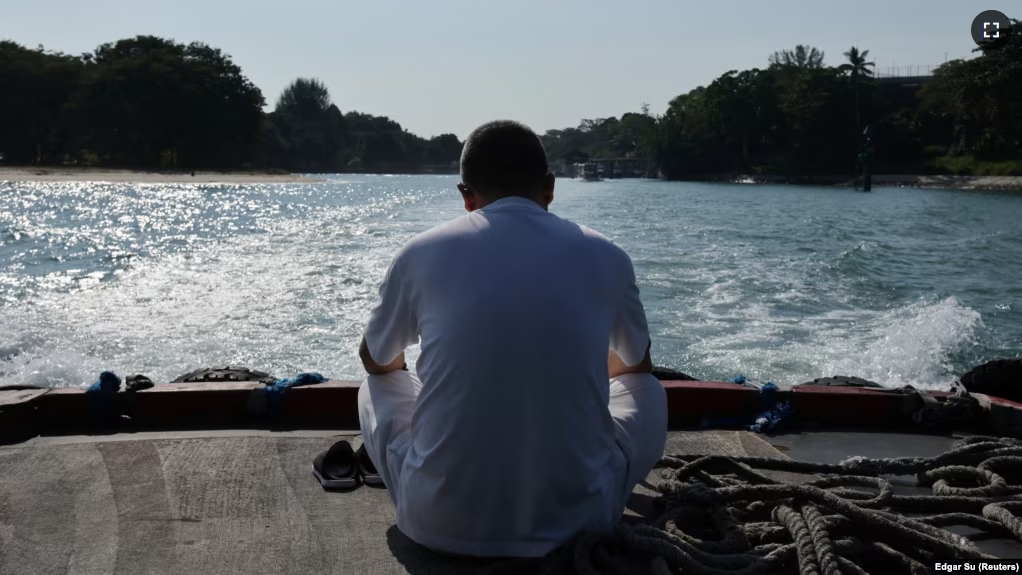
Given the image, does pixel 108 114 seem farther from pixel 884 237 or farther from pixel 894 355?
pixel 894 355

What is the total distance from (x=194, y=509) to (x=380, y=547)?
0.65 metres

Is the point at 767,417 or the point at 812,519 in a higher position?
the point at 812,519

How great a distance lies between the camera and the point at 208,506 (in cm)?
273

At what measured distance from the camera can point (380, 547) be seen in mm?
2441

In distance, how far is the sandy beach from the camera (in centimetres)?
5847

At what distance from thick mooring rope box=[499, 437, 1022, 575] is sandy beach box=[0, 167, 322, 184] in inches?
2379

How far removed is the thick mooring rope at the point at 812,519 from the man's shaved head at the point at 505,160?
0.89 meters

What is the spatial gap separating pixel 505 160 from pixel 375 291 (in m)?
8.60

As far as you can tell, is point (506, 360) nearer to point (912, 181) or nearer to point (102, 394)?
point (102, 394)

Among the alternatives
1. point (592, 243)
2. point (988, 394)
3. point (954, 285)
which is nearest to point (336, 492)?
point (592, 243)

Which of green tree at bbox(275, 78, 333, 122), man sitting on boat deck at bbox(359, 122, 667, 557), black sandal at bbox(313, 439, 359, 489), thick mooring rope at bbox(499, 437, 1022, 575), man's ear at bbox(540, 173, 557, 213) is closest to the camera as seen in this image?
man sitting on boat deck at bbox(359, 122, 667, 557)

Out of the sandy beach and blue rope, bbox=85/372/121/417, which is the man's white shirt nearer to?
blue rope, bbox=85/372/121/417

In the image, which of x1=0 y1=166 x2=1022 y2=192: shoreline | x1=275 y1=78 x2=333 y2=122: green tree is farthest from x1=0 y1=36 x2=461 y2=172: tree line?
x1=275 y1=78 x2=333 y2=122: green tree

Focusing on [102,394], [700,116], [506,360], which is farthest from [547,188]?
[700,116]
